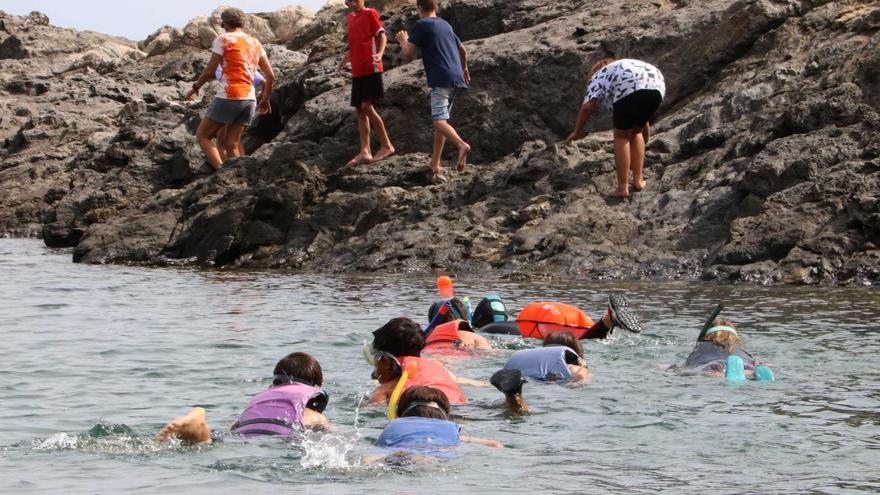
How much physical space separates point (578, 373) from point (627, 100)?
19.1ft

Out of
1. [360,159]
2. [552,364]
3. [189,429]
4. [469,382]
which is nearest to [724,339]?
[552,364]

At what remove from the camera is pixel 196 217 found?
1758 cm

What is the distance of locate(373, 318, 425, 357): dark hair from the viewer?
8.74 metres

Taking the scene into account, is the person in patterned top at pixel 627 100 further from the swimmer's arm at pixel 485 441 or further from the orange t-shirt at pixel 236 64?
the swimmer's arm at pixel 485 441

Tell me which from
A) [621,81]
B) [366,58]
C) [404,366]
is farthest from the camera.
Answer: [366,58]

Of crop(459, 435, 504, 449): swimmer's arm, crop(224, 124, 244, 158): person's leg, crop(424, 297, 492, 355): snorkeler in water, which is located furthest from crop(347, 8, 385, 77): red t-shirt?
crop(459, 435, 504, 449): swimmer's arm

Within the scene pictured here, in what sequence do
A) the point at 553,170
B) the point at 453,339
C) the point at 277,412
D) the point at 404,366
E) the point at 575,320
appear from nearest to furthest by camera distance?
the point at 277,412
the point at 404,366
the point at 453,339
the point at 575,320
the point at 553,170

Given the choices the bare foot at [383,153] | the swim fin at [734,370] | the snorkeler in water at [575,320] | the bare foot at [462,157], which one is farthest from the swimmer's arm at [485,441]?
the bare foot at [383,153]

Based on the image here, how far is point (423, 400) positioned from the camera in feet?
24.0

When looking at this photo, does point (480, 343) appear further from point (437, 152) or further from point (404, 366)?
point (437, 152)

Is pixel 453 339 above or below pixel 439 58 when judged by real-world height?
below

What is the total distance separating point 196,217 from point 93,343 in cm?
693

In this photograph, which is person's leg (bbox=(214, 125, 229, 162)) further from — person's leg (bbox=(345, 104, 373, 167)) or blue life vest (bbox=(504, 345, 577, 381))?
blue life vest (bbox=(504, 345, 577, 381))

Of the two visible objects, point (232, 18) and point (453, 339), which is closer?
point (453, 339)
